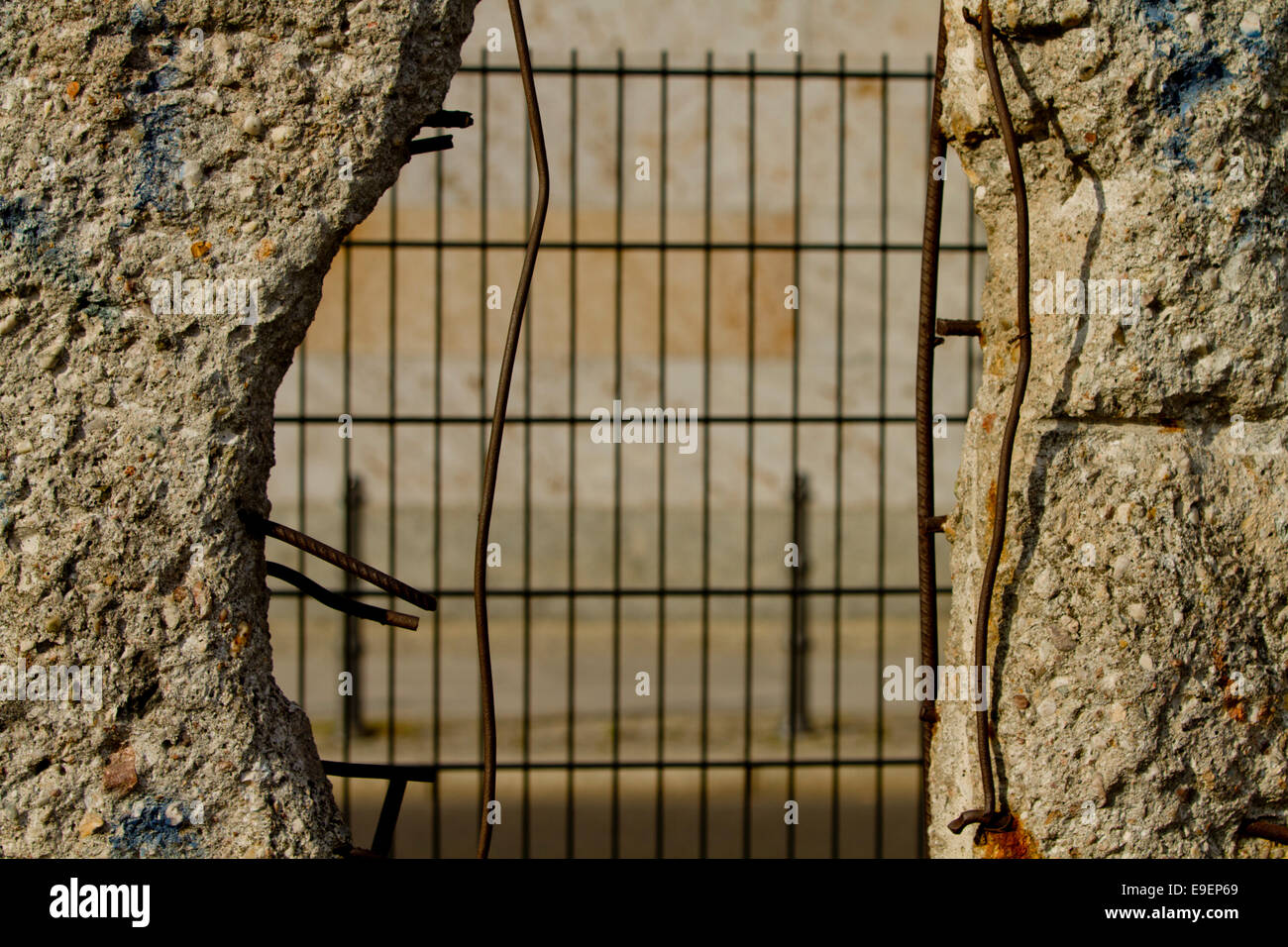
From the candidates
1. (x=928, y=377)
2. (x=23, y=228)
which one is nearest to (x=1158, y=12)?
(x=928, y=377)

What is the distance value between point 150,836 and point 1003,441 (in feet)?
4.68

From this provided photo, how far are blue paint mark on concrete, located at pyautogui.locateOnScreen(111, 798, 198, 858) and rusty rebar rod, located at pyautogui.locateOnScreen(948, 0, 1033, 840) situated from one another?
1.17 metres

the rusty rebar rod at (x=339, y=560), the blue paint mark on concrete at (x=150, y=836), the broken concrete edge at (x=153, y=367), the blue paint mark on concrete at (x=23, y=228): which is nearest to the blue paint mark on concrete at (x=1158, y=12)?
the broken concrete edge at (x=153, y=367)

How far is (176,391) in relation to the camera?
5.41ft

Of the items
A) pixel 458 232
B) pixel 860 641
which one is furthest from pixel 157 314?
pixel 860 641

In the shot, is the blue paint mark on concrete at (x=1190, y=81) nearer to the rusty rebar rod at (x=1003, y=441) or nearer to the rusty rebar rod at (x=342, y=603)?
the rusty rebar rod at (x=1003, y=441)

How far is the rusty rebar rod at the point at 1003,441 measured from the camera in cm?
173

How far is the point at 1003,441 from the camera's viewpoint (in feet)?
5.71

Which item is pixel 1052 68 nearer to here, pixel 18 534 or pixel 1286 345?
pixel 1286 345

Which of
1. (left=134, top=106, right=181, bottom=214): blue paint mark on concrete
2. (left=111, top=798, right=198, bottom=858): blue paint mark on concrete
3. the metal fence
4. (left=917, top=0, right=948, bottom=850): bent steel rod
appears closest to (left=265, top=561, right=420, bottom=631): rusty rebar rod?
(left=111, top=798, right=198, bottom=858): blue paint mark on concrete

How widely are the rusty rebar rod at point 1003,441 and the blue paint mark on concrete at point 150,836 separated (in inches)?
46.1

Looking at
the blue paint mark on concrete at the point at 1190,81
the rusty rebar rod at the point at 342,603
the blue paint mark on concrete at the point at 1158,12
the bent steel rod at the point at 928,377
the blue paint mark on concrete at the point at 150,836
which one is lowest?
the blue paint mark on concrete at the point at 150,836

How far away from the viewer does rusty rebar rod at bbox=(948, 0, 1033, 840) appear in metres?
1.73

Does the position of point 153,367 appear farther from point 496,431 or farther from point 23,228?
point 496,431
